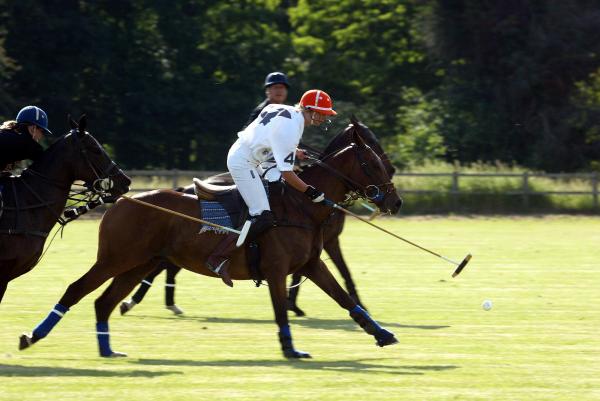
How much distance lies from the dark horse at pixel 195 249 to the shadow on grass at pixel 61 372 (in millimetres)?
813

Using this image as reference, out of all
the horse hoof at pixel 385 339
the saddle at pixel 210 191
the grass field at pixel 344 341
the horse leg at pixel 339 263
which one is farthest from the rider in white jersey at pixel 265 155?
the horse leg at pixel 339 263

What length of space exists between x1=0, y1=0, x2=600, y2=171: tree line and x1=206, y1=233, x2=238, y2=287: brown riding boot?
94.4ft

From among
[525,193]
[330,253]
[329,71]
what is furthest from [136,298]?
[329,71]

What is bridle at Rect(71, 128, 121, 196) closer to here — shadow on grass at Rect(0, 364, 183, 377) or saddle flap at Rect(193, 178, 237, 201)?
saddle flap at Rect(193, 178, 237, 201)

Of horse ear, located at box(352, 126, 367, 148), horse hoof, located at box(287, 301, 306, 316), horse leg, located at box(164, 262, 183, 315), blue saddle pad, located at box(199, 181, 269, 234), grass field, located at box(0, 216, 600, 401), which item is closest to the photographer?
grass field, located at box(0, 216, 600, 401)

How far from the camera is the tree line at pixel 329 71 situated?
42.9 m

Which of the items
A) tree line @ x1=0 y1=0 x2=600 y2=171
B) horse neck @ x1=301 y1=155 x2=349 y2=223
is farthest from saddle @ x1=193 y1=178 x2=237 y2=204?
tree line @ x1=0 y1=0 x2=600 y2=171

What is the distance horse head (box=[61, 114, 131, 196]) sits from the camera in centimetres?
1068

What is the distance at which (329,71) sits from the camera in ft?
173

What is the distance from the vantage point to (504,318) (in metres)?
13.0

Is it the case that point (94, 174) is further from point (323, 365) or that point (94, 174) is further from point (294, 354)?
point (323, 365)

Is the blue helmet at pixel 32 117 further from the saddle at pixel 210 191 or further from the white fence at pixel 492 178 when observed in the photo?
the white fence at pixel 492 178

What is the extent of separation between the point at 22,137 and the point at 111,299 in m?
1.62

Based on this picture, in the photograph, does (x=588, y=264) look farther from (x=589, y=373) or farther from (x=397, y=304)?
(x=589, y=373)
